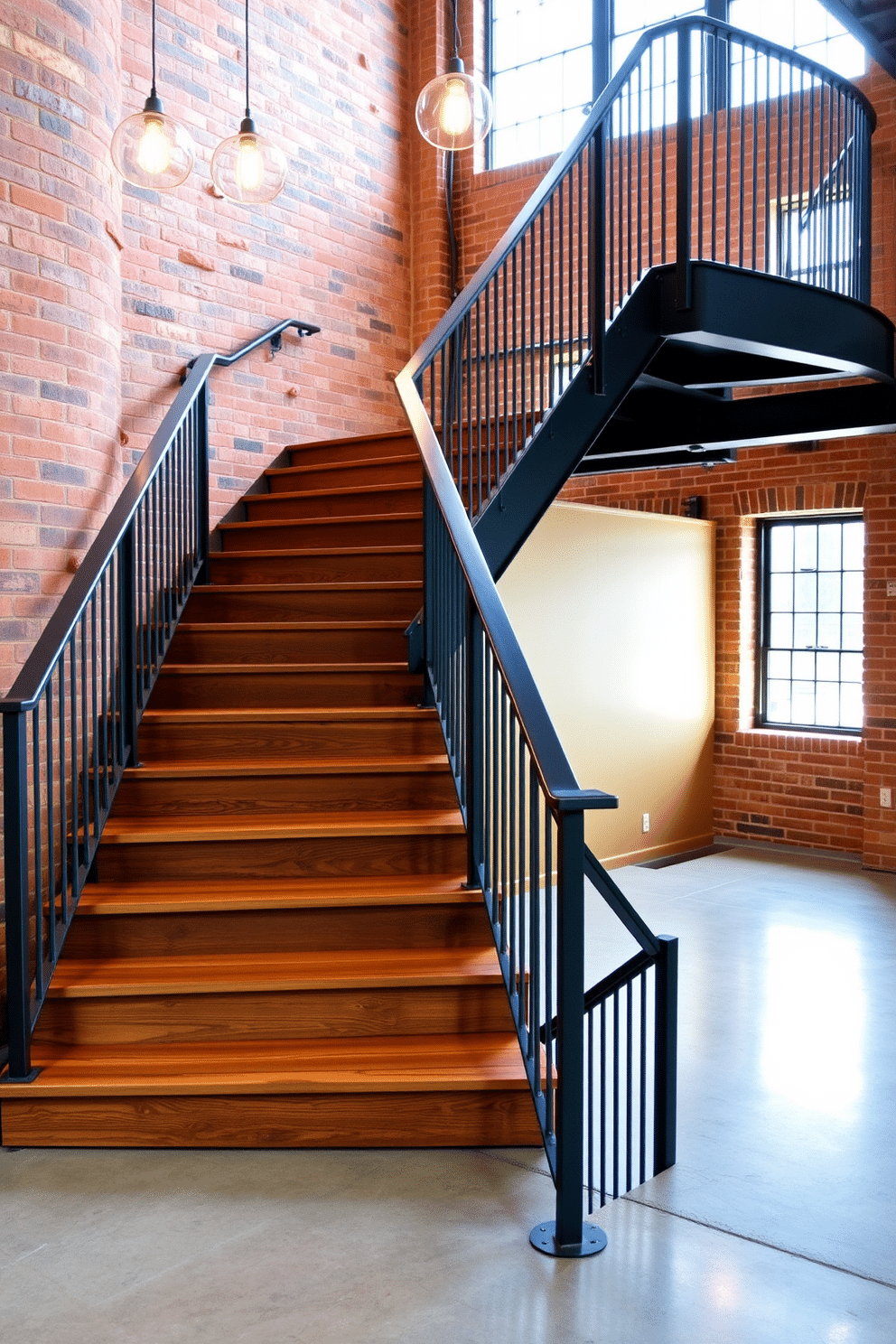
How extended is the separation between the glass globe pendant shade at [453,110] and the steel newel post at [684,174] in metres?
1.03

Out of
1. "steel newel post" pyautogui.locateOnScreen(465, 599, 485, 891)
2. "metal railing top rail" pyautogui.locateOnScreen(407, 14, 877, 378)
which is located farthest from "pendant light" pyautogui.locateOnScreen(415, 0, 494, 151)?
"steel newel post" pyautogui.locateOnScreen(465, 599, 485, 891)

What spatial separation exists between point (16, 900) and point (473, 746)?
1247mm

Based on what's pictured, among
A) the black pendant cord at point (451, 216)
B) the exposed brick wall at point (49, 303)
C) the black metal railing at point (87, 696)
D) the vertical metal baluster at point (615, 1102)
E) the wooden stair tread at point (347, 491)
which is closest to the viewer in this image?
the vertical metal baluster at point (615, 1102)

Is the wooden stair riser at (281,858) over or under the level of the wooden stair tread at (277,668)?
under

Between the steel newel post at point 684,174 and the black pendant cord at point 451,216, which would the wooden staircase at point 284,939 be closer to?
the steel newel post at point 684,174

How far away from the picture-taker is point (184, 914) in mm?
3312

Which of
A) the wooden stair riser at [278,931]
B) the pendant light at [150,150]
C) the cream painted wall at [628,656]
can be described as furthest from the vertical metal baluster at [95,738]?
the cream painted wall at [628,656]

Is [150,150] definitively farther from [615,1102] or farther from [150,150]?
[615,1102]

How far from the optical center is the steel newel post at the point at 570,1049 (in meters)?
2.40

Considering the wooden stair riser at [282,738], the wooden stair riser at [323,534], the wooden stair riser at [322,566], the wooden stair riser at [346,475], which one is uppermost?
the wooden stair riser at [346,475]

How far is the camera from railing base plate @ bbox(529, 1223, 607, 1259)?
7.91 feet

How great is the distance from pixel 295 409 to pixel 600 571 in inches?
76.7

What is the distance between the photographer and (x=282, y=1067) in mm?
2930

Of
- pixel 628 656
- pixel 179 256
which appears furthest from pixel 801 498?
pixel 179 256
